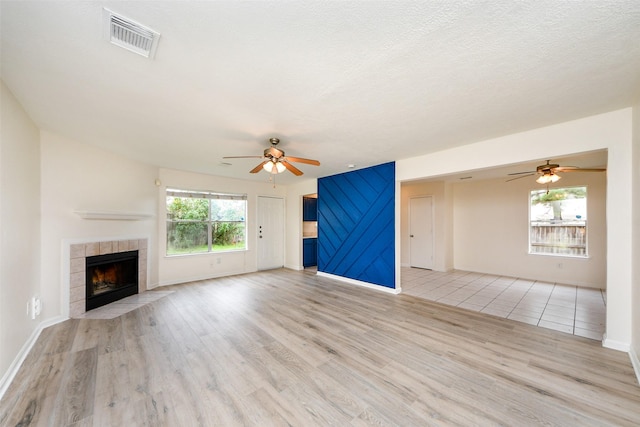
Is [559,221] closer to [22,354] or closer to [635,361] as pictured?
[635,361]

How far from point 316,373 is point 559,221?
6.23 metres

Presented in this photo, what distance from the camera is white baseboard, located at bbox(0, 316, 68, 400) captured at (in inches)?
74.6

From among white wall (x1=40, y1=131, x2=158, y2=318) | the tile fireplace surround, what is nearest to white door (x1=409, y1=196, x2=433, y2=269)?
white wall (x1=40, y1=131, x2=158, y2=318)

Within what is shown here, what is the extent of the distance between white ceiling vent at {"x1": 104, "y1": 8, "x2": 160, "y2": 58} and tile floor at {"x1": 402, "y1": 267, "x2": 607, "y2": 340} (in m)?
4.70

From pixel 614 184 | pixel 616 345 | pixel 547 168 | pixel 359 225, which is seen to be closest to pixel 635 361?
pixel 616 345

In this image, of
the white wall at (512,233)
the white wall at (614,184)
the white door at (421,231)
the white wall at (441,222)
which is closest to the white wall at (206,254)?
the white door at (421,231)

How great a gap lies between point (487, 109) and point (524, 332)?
2.65m

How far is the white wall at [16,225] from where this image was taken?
6.58 feet

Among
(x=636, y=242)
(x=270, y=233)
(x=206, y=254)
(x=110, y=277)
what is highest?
(x=636, y=242)

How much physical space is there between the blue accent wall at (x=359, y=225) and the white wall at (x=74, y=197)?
12.8 feet

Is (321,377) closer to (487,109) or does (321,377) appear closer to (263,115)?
(263,115)

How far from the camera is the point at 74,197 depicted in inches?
133

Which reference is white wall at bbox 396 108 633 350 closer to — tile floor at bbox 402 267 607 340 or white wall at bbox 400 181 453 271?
tile floor at bbox 402 267 607 340

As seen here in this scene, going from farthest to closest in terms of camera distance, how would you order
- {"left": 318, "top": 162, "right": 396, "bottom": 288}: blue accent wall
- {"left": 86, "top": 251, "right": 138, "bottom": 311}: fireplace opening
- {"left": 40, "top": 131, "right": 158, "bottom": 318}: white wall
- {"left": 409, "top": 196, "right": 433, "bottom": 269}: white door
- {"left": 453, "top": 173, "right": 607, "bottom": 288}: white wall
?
{"left": 409, "top": 196, "right": 433, "bottom": 269}: white door → {"left": 453, "top": 173, "right": 607, "bottom": 288}: white wall → {"left": 318, "top": 162, "right": 396, "bottom": 288}: blue accent wall → {"left": 86, "top": 251, "right": 138, "bottom": 311}: fireplace opening → {"left": 40, "top": 131, "right": 158, "bottom": 318}: white wall
